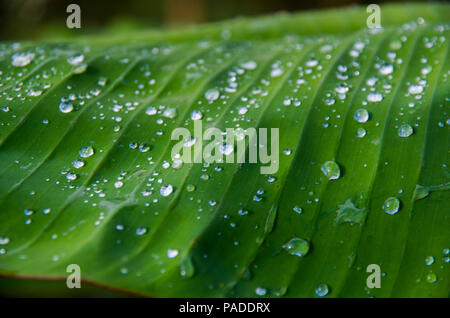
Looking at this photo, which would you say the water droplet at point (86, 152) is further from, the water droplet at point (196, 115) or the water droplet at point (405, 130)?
the water droplet at point (405, 130)

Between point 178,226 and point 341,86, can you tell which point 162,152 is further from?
point 341,86

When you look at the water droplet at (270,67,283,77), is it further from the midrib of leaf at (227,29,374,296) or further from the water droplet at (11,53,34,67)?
the water droplet at (11,53,34,67)

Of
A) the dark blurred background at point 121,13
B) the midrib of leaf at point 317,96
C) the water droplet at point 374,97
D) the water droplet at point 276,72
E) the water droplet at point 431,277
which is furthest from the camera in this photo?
the dark blurred background at point 121,13

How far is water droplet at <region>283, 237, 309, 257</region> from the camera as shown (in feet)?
2.30

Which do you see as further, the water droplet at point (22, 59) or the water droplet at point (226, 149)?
the water droplet at point (22, 59)

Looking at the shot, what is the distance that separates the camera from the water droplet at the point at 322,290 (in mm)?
671

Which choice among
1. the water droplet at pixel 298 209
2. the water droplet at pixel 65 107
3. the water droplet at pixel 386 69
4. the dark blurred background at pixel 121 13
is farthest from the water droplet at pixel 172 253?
the dark blurred background at pixel 121 13

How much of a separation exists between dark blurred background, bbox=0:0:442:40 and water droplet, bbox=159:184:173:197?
2385mm

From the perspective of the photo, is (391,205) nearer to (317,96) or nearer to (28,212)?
(317,96)

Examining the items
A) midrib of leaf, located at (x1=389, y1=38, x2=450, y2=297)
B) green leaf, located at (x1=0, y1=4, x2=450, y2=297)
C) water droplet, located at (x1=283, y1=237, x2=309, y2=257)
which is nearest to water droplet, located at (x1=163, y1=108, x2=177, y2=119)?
green leaf, located at (x1=0, y1=4, x2=450, y2=297)

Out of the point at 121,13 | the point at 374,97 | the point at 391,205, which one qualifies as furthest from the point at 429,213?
the point at 121,13

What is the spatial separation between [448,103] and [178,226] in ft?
2.12
